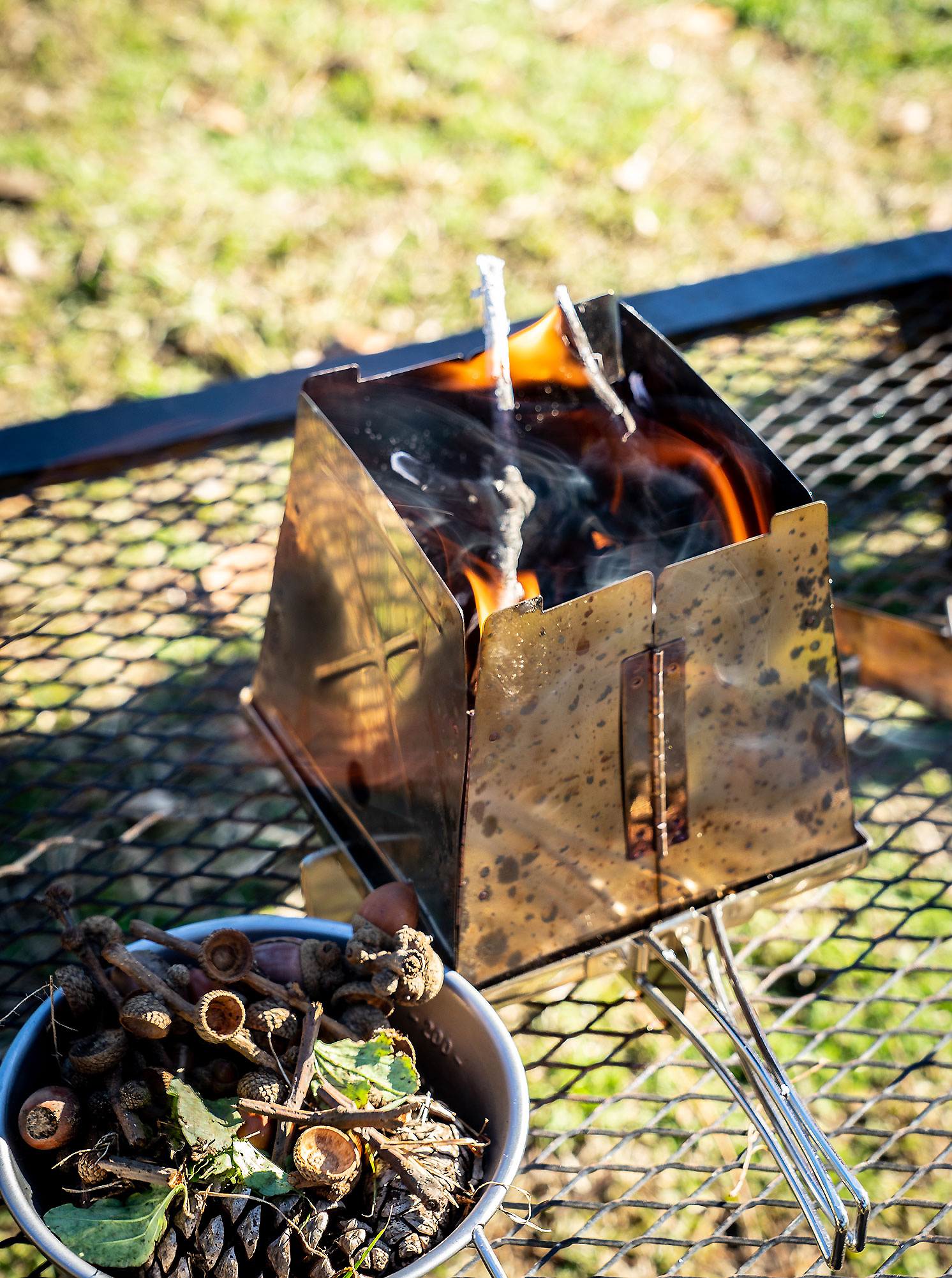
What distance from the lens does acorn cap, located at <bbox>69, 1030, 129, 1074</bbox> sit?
0.86 m

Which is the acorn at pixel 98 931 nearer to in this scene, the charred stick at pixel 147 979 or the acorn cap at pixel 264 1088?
the charred stick at pixel 147 979

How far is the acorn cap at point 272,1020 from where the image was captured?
875 mm

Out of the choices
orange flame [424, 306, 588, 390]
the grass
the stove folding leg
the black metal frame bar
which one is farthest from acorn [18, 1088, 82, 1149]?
the grass

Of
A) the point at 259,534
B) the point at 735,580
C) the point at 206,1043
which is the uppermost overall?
the point at 735,580

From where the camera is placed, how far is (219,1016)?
853 millimetres

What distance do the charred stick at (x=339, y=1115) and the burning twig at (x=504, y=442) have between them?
45 cm

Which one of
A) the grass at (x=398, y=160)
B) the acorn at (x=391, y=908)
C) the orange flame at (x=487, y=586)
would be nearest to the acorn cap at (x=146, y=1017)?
the acorn at (x=391, y=908)

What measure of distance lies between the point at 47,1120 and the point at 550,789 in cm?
47

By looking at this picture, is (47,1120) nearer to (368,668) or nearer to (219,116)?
(368,668)

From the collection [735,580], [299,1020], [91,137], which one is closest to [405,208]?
[91,137]

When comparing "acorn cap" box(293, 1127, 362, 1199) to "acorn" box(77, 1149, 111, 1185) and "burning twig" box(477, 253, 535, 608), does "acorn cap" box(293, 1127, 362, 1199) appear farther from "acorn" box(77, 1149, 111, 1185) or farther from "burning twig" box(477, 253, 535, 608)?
"burning twig" box(477, 253, 535, 608)

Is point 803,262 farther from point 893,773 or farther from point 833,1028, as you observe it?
point 833,1028

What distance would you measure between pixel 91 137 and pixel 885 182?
84.7 inches

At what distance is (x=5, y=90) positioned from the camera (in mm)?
3062
